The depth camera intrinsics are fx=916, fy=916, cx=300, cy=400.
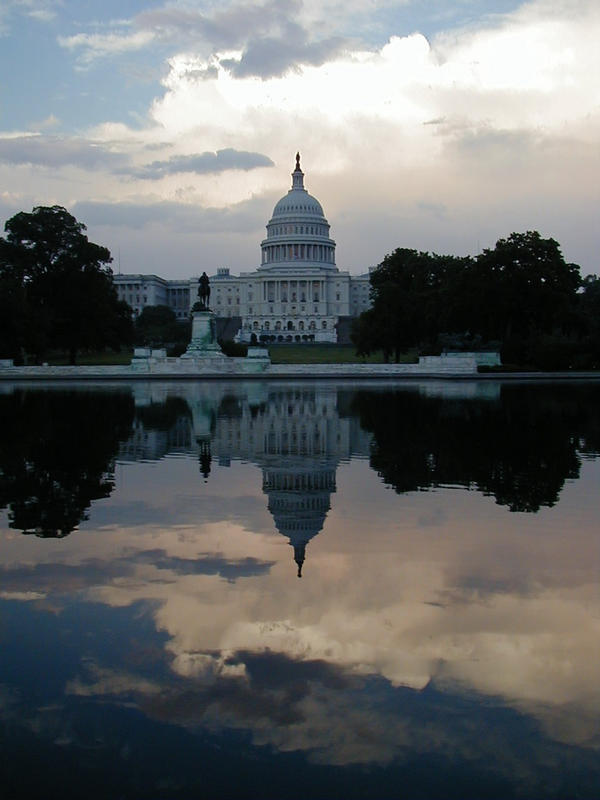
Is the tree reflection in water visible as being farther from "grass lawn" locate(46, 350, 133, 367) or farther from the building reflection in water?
"grass lawn" locate(46, 350, 133, 367)

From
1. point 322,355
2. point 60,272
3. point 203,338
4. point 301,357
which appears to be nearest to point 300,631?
point 203,338

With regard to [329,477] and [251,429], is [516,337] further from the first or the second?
[329,477]

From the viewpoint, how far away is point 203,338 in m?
69.3

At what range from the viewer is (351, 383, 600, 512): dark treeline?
14.9 meters

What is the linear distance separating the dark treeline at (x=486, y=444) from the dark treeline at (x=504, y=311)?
32233 mm

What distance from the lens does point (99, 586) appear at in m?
8.75

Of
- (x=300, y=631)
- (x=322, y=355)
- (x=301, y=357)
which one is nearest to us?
(x=300, y=631)

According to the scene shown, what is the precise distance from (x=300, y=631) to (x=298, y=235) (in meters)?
168

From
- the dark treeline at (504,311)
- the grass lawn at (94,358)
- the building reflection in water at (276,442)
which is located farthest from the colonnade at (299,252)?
the building reflection in water at (276,442)

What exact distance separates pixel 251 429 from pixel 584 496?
11817 millimetres

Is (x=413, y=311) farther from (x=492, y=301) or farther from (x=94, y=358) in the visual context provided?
(x=94, y=358)

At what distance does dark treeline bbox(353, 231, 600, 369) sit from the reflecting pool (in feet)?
175

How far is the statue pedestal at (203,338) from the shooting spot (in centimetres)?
6825

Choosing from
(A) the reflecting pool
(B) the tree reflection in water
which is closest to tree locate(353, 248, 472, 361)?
(B) the tree reflection in water
